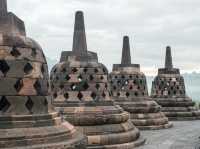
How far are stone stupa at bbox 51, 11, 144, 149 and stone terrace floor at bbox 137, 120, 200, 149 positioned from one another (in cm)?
87

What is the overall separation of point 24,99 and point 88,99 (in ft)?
23.1

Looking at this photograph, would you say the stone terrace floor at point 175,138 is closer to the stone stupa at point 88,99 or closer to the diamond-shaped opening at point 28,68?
the stone stupa at point 88,99

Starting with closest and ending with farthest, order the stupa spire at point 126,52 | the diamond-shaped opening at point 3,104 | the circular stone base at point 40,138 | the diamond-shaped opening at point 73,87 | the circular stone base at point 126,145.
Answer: the circular stone base at point 40,138, the diamond-shaped opening at point 3,104, the circular stone base at point 126,145, the diamond-shaped opening at point 73,87, the stupa spire at point 126,52

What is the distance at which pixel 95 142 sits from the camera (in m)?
14.9

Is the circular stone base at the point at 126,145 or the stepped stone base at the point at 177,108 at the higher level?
the stepped stone base at the point at 177,108

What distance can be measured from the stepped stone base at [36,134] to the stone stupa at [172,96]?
1899 centimetres

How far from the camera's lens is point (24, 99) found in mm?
8750

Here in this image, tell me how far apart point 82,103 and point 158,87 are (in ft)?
43.4

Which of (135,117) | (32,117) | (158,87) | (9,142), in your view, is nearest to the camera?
(9,142)

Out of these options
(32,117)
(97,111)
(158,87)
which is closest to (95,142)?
(97,111)

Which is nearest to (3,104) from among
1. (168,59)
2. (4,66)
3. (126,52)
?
(4,66)

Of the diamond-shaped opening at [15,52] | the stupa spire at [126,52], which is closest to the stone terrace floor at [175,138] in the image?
the stupa spire at [126,52]

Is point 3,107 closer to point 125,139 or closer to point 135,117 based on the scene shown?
point 125,139

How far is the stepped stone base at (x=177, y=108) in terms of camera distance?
90.1 feet
